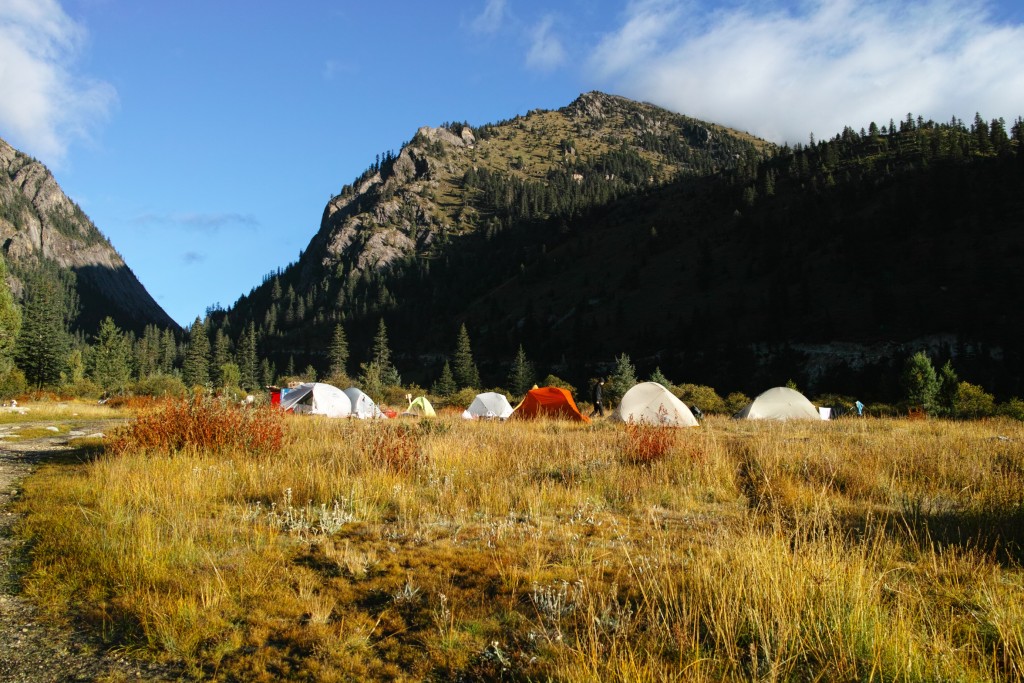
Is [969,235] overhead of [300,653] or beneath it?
overhead

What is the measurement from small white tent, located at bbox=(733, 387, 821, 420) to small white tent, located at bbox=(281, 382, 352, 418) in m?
18.0

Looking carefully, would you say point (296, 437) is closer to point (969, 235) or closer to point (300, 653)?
point (300, 653)

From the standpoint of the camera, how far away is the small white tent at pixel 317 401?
25.1 meters

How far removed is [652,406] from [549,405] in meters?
4.62

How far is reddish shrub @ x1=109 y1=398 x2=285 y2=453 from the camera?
8758 millimetres

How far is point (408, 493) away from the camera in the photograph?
6699 mm

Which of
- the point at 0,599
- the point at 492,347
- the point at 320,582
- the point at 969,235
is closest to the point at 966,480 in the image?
the point at 320,582

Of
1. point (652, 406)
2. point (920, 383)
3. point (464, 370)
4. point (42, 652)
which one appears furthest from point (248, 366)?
point (42, 652)

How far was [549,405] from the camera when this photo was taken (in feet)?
72.1

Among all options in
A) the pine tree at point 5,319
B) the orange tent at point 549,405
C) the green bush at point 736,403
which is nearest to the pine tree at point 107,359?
the pine tree at point 5,319

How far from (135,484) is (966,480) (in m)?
10.7

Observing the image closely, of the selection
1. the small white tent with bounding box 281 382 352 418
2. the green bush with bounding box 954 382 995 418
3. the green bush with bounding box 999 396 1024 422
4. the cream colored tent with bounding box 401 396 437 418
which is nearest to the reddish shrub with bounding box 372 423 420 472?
the small white tent with bounding box 281 382 352 418

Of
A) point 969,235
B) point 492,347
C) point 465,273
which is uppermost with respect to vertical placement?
point 465,273

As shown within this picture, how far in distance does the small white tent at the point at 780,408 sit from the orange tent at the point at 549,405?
7.72 metres
